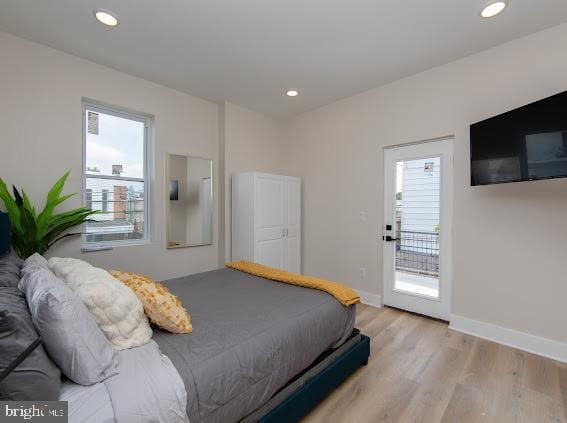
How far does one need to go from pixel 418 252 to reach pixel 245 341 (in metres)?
2.45

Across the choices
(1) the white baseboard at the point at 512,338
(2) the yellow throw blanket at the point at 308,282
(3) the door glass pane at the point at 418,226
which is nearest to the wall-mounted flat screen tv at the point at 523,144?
(3) the door glass pane at the point at 418,226

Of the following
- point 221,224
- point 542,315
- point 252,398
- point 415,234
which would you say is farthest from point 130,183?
point 542,315

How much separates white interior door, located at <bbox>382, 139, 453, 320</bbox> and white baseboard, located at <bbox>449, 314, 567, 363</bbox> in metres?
0.18

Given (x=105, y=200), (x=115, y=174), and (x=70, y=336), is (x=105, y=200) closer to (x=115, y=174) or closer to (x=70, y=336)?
(x=115, y=174)

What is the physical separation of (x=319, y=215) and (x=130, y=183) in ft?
8.31

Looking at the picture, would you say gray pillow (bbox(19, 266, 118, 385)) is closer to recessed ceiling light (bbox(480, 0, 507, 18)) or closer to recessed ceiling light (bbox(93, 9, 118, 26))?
recessed ceiling light (bbox(93, 9, 118, 26))

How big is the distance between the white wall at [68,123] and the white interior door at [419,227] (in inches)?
104

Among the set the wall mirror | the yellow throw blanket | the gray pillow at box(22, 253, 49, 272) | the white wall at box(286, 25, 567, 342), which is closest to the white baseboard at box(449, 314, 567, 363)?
the white wall at box(286, 25, 567, 342)

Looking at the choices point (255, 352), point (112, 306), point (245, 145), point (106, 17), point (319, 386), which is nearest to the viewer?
point (112, 306)

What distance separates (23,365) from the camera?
0.85m

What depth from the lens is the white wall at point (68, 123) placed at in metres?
2.36

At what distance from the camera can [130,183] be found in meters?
3.17

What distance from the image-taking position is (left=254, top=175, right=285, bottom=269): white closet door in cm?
357

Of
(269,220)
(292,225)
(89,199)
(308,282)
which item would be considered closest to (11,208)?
(89,199)
